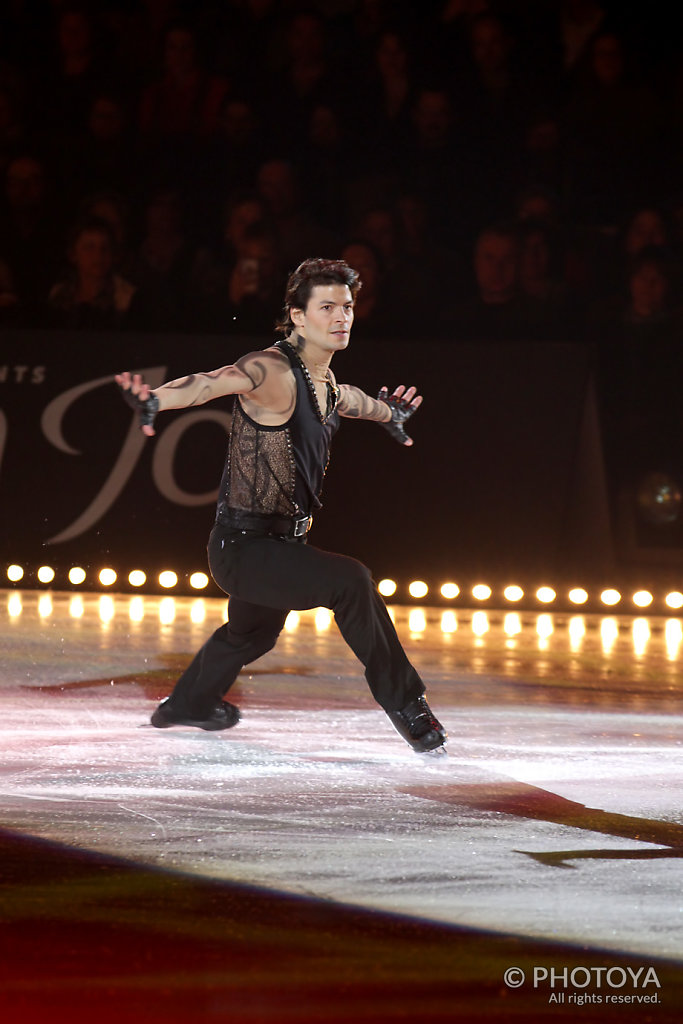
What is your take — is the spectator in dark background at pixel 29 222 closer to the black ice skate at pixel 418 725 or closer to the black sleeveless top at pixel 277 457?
the black sleeveless top at pixel 277 457

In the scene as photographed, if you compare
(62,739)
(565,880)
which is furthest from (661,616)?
(565,880)

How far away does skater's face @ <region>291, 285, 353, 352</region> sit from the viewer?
4215 millimetres

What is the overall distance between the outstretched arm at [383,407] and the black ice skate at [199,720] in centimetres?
110

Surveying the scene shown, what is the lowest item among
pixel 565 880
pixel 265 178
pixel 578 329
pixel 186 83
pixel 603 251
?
pixel 565 880

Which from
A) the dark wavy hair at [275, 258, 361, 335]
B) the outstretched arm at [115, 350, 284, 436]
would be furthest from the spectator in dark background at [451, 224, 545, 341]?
the outstretched arm at [115, 350, 284, 436]

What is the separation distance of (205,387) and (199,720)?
3.82 ft

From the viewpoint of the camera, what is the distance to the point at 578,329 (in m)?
8.03

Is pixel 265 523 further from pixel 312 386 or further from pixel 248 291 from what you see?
pixel 248 291

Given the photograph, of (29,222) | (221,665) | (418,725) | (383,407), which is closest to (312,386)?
(383,407)

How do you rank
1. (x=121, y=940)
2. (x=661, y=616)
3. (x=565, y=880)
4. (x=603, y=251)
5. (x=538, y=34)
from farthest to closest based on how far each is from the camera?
1. (x=538, y=34)
2. (x=603, y=251)
3. (x=661, y=616)
4. (x=565, y=880)
5. (x=121, y=940)

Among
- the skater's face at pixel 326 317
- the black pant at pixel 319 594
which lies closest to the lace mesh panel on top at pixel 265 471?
the black pant at pixel 319 594

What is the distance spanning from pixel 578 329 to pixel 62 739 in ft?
15.8

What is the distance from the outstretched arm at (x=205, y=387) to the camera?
376 cm

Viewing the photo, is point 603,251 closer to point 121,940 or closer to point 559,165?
point 559,165
